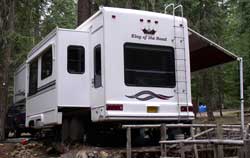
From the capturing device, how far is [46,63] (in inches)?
456

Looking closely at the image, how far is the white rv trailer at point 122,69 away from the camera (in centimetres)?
975

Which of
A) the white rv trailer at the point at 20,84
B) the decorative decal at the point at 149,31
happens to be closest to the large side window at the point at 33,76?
the white rv trailer at the point at 20,84

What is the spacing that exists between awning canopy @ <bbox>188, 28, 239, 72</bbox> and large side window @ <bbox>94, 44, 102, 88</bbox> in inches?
Answer: 101

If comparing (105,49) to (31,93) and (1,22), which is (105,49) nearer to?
(31,93)

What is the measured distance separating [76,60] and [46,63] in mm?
1428

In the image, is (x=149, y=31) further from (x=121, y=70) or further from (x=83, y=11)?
(x=83, y=11)

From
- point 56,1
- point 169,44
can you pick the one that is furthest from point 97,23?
point 56,1

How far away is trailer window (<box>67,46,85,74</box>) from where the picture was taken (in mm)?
10469

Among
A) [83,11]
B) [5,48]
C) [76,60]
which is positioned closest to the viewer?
[76,60]

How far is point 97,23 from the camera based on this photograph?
33.6ft

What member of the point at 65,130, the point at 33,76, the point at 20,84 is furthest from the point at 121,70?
the point at 20,84

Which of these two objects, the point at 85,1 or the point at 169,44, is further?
the point at 85,1

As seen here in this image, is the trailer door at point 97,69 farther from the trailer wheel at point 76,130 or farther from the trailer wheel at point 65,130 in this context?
the trailer wheel at point 65,130

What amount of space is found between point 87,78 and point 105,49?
1.08 m
